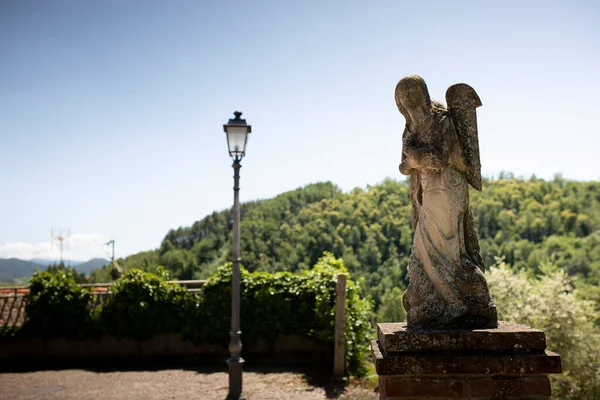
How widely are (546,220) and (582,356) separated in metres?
49.2

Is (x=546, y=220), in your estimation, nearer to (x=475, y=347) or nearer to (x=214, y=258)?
(x=214, y=258)

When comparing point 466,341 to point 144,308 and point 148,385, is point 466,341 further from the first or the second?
point 144,308

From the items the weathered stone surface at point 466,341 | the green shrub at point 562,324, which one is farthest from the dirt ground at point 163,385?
the weathered stone surface at point 466,341

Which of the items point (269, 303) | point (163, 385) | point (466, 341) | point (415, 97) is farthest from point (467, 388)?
point (269, 303)

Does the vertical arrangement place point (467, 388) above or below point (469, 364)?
below

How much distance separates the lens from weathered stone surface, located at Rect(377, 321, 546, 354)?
266cm

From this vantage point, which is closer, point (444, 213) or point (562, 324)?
point (444, 213)

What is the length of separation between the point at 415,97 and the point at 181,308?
372 inches

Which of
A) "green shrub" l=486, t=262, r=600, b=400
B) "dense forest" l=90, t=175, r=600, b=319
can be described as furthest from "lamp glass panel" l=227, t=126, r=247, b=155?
"dense forest" l=90, t=175, r=600, b=319

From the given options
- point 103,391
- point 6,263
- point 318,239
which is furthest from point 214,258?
point 103,391

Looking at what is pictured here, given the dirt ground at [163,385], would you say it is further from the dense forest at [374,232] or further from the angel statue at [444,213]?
the dense forest at [374,232]

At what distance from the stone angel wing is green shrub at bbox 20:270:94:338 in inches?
412

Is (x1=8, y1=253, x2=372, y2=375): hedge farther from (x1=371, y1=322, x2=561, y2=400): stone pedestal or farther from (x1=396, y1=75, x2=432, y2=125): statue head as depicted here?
(x1=371, y1=322, x2=561, y2=400): stone pedestal

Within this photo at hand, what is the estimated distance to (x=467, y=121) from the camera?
3086 millimetres
